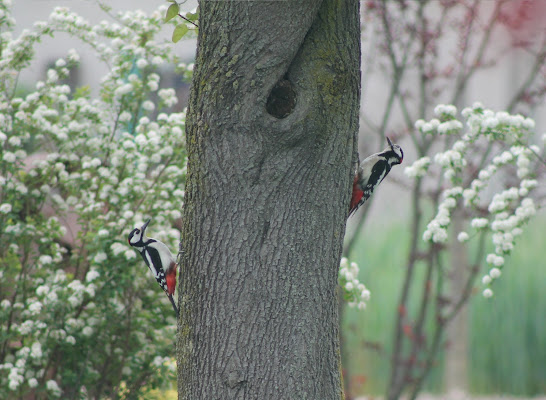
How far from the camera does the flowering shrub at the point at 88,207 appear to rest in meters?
4.00

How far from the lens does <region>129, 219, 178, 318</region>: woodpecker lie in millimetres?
3658

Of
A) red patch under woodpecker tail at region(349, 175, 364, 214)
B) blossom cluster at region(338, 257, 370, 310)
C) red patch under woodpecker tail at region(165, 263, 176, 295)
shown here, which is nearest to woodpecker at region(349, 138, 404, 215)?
red patch under woodpecker tail at region(349, 175, 364, 214)

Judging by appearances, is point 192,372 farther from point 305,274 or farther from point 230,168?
point 230,168

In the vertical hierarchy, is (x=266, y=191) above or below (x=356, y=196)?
below

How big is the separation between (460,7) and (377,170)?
237cm

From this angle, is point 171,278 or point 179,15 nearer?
point 179,15

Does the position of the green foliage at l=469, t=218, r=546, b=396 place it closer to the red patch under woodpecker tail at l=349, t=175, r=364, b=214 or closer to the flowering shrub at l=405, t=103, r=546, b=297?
the flowering shrub at l=405, t=103, r=546, b=297

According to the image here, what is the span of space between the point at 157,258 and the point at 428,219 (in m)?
2.88

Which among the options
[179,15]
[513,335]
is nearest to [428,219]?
[513,335]

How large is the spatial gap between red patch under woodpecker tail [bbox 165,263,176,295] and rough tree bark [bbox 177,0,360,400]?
3.77ft

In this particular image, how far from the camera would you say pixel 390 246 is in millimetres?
6590

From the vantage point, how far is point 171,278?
3.73 meters

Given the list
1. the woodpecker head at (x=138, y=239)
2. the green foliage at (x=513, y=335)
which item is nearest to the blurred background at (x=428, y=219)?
the green foliage at (x=513, y=335)

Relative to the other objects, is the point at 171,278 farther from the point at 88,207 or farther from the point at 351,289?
the point at 351,289
